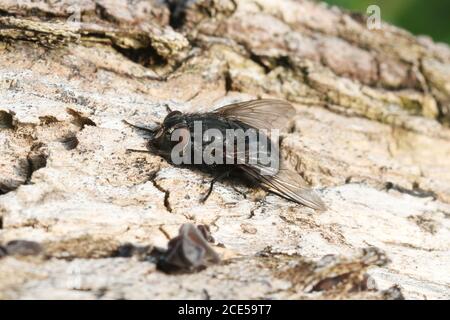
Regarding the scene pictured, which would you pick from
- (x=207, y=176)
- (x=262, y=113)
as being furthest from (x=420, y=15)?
(x=207, y=176)

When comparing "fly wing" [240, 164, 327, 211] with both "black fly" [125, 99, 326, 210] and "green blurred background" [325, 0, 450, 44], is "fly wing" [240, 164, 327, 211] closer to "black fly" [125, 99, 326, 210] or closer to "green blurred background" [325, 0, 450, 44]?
"black fly" [125, 99, 326, 210]

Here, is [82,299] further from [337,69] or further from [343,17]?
[343,17]

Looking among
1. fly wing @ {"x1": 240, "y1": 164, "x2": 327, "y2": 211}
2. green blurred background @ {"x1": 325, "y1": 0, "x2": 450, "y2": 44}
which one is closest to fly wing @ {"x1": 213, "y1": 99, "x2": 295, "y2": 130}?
fly wing @ {"x1": 240, "y1": 164, "x2": 327, "y2": 211}

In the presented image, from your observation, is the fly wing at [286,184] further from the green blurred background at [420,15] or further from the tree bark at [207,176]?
the green blurred background at [420,15]

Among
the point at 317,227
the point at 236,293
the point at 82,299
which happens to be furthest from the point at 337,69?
the point at 82,299

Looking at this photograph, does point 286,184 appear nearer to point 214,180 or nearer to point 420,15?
point 214,180
